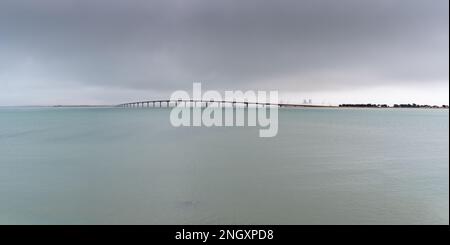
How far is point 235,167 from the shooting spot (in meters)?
10.4

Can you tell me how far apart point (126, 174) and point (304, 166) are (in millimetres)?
5286

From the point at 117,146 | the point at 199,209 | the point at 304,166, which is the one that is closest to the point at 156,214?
the point at 199,209

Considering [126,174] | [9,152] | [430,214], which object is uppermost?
[9,152]

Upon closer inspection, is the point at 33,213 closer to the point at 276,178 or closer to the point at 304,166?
the point at 276,178

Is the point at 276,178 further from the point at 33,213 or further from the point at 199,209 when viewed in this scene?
the point at 33,213

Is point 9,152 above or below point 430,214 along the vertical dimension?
above
